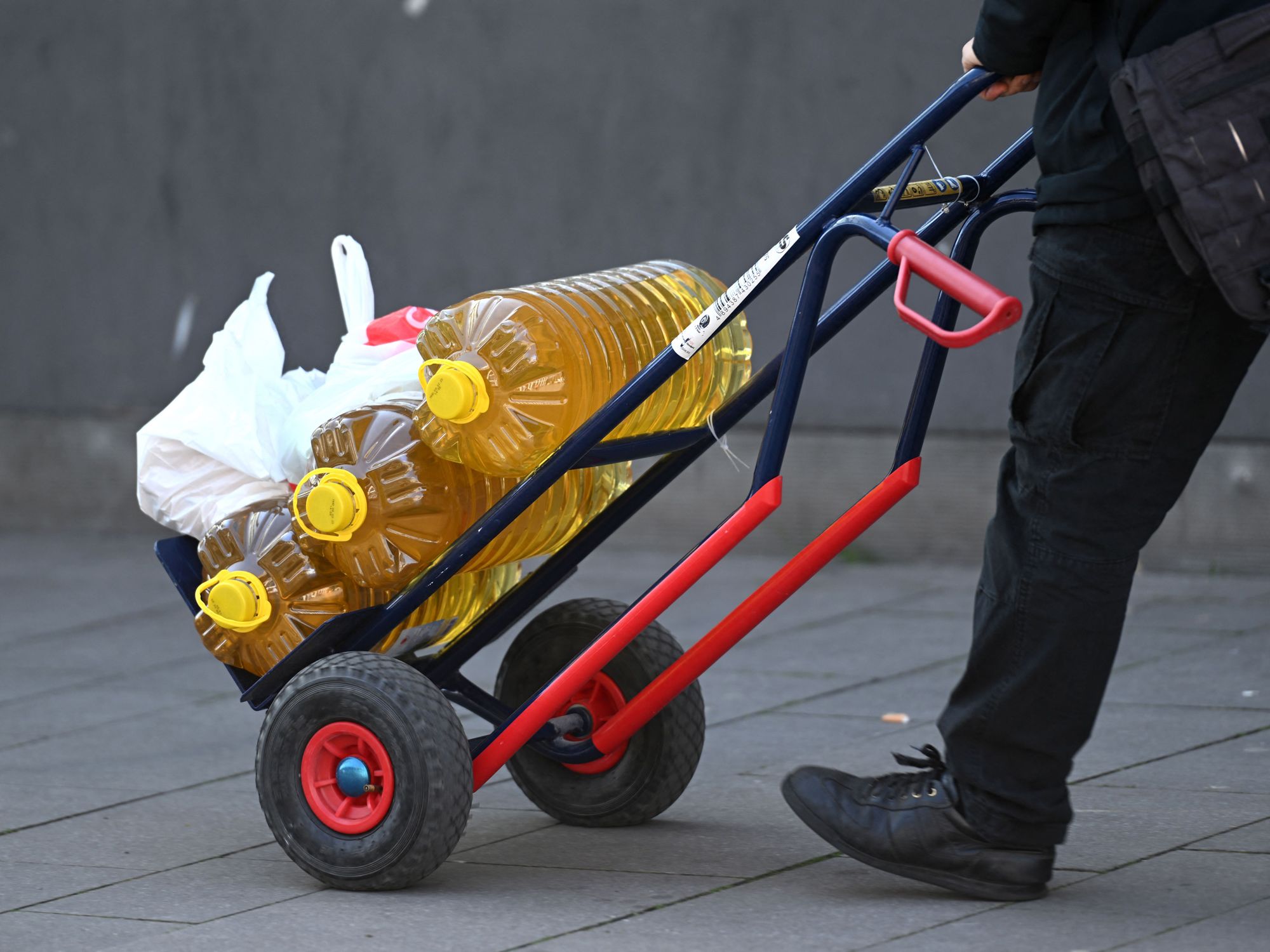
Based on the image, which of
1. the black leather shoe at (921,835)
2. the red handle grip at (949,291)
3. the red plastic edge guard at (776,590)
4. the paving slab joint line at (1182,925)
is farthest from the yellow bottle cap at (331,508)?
the paving slab joint line at (1182,925)

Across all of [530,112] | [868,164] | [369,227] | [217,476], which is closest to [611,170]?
[530,112]

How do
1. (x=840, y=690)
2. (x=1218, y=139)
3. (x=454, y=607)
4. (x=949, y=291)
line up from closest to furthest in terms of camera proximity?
1. (x=1218, y=139)
2. (x=949, y=291)
3. (x=454, y=607)
4. (x=840, y=690)

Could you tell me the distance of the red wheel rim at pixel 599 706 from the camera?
11.9ft

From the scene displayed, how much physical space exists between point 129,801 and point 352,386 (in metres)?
1.14

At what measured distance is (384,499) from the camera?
129 inches

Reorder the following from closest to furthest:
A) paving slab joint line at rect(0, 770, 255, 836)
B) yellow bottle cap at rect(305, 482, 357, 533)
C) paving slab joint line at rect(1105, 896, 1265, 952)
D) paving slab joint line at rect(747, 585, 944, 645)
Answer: paving slab joint line at rect(1105, 896, 1265, 952) → yellow bottle cap at rect(305, 482, 357, 533) → paving slab joint line at rect(0, 770, 255, 836) → paving slab joint line at rect(747, 585, 944, 645)

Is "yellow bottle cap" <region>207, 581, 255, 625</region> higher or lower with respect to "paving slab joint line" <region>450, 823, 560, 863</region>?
higher

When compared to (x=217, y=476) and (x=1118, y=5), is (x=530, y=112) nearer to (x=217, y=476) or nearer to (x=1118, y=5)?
(x=217, y=476)

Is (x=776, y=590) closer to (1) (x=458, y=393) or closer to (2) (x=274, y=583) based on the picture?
(1) (x=458, y=393)

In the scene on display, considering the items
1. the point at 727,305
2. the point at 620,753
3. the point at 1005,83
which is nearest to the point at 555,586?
the point at 620,753

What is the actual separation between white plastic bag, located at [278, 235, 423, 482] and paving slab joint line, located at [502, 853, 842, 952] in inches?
39.5

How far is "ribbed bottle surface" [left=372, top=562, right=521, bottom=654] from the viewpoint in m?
3.49

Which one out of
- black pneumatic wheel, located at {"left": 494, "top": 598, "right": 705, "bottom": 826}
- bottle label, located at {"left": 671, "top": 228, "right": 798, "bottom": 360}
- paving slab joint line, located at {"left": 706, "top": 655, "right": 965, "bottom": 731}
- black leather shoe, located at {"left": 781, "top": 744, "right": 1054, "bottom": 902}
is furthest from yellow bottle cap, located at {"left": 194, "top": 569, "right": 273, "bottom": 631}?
paving slab joint line, located at {"left": 706, "top": 655, "right": 965, "bottom": 731}

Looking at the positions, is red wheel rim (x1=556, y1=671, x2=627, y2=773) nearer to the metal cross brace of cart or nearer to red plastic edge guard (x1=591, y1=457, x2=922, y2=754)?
the metal cross brace of cart
